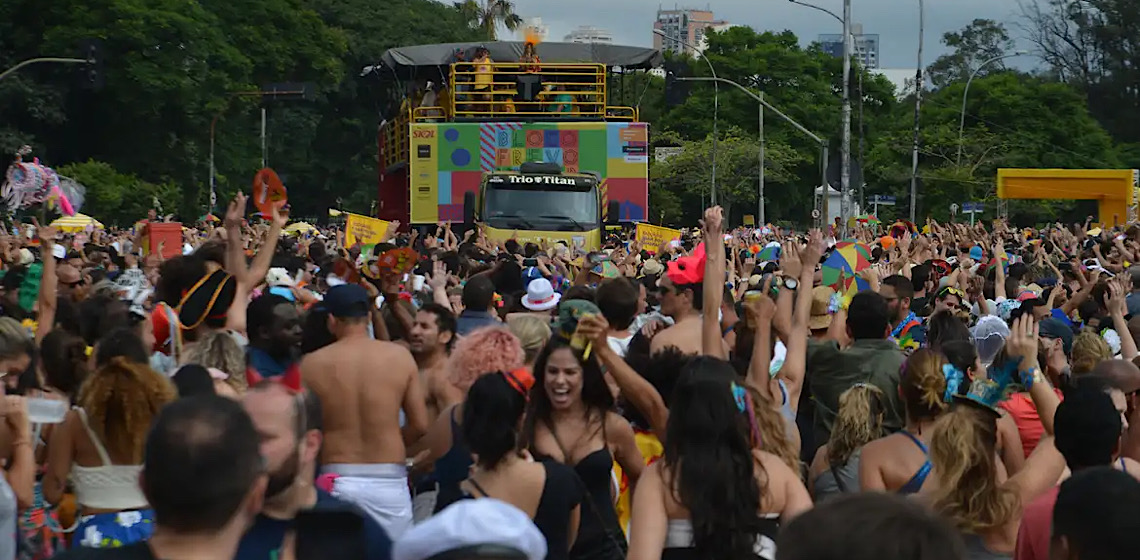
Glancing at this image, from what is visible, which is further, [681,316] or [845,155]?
[845,155]

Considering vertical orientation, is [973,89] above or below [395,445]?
above

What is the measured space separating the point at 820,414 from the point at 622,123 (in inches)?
775

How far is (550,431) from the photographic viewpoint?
232 inches

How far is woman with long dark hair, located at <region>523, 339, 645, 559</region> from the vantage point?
576 cm

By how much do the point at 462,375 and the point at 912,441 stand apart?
5.55 feet

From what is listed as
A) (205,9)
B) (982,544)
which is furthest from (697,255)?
(205,9)

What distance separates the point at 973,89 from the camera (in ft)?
248

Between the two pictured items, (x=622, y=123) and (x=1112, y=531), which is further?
(x=622, y=123)

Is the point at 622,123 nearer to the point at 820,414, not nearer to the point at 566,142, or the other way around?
the point at 566,142

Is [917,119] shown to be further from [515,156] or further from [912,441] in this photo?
[912,441]

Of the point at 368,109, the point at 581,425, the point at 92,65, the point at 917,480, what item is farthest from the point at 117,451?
the point at 368,109

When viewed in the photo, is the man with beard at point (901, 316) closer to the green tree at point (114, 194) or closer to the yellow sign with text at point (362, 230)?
the yellow sign with text at point (362, 230)

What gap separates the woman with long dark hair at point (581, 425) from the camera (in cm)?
576

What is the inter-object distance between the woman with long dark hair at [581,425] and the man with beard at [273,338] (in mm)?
1487
